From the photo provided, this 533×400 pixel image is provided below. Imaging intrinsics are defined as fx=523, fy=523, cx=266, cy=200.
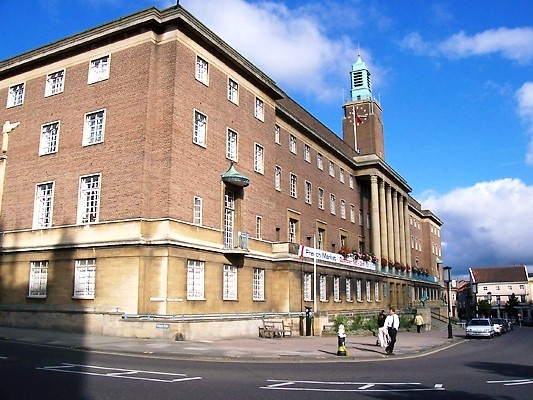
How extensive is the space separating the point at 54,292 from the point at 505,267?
13725cm

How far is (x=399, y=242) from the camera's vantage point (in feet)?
215

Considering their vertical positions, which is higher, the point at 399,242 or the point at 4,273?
the point at 399,242

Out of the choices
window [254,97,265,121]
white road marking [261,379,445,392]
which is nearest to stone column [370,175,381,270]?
window [254,97,265,121]

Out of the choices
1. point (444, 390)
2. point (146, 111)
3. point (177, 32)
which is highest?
point (177, 32)

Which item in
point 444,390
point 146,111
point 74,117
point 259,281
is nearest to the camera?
point 444,390

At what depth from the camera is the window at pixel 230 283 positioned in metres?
29.7

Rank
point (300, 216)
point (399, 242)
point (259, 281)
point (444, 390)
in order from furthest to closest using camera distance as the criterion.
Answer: point (399, 242)
point (300, 216)
point (259, 281)
point (444, 390)

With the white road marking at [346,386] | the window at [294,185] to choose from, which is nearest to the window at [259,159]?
the window at [294,185]

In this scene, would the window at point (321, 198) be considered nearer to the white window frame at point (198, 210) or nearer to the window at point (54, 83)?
the white window frame at point (198, 210)

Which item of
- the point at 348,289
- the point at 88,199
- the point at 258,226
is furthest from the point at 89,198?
the point at 348,289

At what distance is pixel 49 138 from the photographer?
30828 millimetres

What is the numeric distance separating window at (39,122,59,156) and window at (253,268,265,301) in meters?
14.2

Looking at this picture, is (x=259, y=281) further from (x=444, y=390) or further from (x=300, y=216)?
(x=444, y=390)

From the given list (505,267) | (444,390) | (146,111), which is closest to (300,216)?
(146,111)
